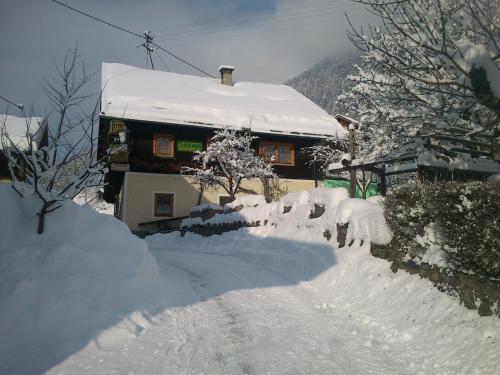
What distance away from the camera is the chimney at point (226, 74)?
94.2 feet

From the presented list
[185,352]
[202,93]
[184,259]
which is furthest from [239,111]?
[185,352]

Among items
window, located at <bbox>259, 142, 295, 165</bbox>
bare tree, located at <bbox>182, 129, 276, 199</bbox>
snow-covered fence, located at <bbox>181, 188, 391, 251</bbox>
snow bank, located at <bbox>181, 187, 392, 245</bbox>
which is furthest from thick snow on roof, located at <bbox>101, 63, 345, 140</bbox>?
snow bank, located at <bbox>181, 187, 392, 245</bbox>

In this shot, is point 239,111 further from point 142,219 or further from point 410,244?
point 410,244

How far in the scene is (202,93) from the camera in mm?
25047

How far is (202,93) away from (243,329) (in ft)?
70.0

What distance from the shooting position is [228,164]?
68.0 ft

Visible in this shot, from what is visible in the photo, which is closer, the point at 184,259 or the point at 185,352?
the point at 185,352

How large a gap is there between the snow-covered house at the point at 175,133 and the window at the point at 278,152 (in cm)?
6

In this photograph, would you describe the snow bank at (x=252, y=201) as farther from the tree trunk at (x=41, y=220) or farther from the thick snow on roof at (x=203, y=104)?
the tree trunk at (x=41, y=220)

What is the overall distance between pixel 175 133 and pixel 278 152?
611 centimetres

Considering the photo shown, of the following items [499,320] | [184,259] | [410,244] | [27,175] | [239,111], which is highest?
[239,111]

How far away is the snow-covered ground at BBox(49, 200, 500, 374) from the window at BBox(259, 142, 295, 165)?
1457 cm

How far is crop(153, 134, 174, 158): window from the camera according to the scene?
21.2 metres

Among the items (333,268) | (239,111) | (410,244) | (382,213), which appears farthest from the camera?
(239,111)
